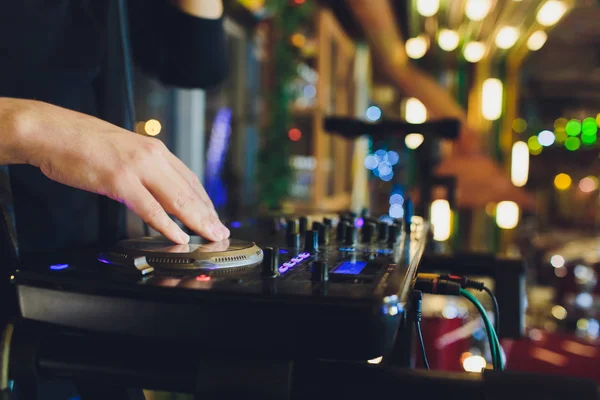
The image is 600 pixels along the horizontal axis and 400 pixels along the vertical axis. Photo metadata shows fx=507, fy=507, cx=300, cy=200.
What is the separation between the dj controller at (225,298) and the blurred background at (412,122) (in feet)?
1.70

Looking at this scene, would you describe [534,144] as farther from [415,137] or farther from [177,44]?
[177,44]

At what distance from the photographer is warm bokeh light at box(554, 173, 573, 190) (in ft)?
42.3

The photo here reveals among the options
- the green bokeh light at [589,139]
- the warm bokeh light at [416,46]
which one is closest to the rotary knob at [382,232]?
the warm bokeh light at [416,46]

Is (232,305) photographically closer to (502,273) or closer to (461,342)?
(502,273)

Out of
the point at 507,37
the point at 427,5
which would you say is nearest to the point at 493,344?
Result: the point at 427,5

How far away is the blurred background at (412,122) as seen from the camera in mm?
1968

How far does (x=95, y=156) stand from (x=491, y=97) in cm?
798

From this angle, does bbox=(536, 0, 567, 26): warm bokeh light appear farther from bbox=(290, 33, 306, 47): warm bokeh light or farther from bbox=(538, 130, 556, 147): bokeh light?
bbox=(538, 130, 556, 147): bokeh light

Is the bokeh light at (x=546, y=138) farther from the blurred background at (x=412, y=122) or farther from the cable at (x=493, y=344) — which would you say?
the cable at (x=493, y=344)

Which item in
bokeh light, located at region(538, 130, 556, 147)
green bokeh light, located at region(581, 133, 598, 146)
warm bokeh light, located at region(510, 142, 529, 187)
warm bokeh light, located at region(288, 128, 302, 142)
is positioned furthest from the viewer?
bokeh light, located at region(538, 130, 556, 147)

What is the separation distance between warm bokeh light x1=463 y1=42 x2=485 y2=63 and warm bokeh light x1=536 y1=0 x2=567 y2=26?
114 cm

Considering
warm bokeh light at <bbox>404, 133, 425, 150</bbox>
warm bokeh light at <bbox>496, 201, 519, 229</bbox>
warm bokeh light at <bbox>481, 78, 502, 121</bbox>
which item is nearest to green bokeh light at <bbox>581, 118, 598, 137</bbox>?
warm bokeh light at <bbox>481, 78, 502, 121</bbox>

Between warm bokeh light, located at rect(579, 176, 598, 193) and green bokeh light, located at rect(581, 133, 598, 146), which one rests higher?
green bokeh light, located at rect(581, 133, 598, 146)

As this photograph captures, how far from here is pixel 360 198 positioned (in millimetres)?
6090
